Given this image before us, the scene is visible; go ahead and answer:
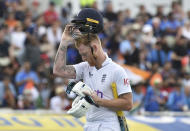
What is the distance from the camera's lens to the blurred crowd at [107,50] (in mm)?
12320

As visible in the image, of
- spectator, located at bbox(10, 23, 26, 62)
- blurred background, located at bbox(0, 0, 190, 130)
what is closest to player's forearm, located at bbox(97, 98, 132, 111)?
blurred background, located at bbox(0, 0, 190, 130)

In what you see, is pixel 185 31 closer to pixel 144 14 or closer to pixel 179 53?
pixel 179 53

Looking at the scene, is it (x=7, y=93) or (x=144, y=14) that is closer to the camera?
(x=7, y=93)

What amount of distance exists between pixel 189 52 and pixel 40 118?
6518mm

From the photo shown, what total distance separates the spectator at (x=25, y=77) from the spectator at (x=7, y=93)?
22 cm

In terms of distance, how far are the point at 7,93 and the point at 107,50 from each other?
2.32 meters

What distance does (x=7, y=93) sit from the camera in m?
12.3

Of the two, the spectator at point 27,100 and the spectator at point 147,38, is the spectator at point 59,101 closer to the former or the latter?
the spectator at point 27,100

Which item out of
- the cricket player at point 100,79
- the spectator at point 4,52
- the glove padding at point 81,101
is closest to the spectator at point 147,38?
the spectator at point 4,52

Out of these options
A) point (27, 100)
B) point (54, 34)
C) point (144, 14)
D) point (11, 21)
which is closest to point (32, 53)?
point (54, 34)

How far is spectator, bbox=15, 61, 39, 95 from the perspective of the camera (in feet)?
43.2

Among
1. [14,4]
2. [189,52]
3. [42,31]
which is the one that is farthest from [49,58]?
[189,52]

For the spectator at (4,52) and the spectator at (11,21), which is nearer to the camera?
the spectator at (4,52)

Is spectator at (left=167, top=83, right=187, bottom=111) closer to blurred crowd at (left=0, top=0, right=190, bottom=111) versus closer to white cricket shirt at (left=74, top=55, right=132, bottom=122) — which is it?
blurred crowd at (left=0, top=0, right=190, bottom=111)
